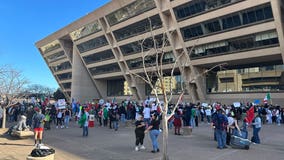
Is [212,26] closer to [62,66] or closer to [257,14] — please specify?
[257,14]

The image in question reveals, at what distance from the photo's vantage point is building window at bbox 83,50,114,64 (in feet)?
171

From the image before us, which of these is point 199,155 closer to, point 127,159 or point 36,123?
point 127,159

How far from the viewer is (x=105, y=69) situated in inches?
2197

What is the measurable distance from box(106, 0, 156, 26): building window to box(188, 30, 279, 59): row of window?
10111 millimetres

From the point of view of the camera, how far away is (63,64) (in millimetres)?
69125

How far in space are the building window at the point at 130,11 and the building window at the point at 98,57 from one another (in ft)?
21.9

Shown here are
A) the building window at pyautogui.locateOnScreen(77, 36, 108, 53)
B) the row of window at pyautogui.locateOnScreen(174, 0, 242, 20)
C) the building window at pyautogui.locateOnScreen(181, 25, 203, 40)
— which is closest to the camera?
the row of window at pyautogui.locateOnScreen(174, 0, 242, 20)

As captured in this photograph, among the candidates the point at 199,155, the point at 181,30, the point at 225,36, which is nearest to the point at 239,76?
the point at 225,36

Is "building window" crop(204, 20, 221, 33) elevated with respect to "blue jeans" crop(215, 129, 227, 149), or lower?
elevated

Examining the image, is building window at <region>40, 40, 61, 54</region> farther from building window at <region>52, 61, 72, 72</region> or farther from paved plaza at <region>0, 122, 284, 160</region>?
paved plaza at <region>0, 122, 284, 160</region>

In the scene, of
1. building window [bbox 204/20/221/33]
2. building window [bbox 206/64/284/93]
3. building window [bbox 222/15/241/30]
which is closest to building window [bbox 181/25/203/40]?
building window [bbox 204/20/221/33]

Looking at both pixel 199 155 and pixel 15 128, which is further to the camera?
pixel 15 128

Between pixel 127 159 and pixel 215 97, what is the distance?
108 ft

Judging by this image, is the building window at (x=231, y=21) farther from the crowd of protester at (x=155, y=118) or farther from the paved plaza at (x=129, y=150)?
the paved plaza at (x=129, y=150)
